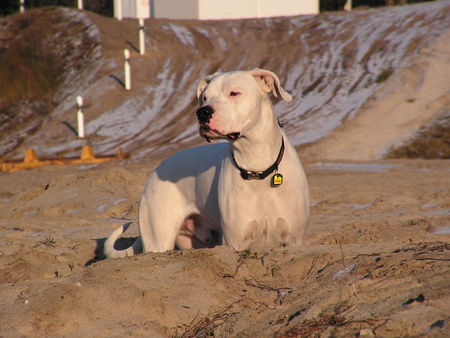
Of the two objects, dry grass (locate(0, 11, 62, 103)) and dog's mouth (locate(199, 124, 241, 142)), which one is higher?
dog's mouth (locate(199, 124, 241, 142))

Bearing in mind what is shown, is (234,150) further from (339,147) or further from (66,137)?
(66,137)

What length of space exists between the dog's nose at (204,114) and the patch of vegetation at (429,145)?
12.7 m

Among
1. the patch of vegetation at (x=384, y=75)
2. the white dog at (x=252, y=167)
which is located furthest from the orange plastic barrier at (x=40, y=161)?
the white dog at (x=252, y=167)

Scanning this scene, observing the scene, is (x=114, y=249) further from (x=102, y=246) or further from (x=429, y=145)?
(x=429, y=145)

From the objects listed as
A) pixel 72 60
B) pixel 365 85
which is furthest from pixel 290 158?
pixel 72 60

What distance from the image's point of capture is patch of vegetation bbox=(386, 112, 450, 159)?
17.9 meters

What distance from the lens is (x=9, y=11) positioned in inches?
1887

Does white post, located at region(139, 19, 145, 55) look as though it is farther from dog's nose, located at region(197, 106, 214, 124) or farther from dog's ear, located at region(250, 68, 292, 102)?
dog's nose, located at region(197, 106, 214, 124)

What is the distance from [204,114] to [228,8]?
110 ft

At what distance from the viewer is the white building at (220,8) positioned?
125 ft

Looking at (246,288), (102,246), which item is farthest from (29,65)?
(246,288)

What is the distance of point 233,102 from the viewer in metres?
6.12

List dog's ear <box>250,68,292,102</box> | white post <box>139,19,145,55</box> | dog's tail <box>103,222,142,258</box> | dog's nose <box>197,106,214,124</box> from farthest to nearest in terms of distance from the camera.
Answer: white post <box>139,19,145,55</box>, dog's tail <box>103,222,142,258</box>, dog's ear <box>250,68,292,102</box>, dog's nose <box>197,106,214,124</box>

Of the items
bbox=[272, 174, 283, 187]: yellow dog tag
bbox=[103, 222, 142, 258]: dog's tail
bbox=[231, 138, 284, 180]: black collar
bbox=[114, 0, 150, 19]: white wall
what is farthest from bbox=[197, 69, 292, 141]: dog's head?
bbox=[114, 0, 150, 19]: white wall
